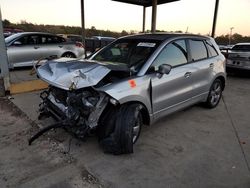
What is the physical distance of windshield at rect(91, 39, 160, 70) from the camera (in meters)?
3.91

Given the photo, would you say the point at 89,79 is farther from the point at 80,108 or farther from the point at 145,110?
the point at 145,110

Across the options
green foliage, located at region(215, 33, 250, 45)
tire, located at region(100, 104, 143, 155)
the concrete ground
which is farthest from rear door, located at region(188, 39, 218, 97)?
green foliage, located at region(215, 33, 250, 45)

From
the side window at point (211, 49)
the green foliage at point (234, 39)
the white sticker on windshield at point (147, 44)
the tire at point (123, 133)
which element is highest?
the white sticker on windshield at point (147, 44)

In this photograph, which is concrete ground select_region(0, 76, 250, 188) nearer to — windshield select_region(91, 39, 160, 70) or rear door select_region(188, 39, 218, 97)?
rear door select_region(188, 39, 218, 97)

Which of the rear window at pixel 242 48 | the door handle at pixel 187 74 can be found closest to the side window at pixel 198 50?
the door handle at pixel 187 74

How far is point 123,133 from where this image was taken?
313 centimetres

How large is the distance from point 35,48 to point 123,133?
24.2 feet

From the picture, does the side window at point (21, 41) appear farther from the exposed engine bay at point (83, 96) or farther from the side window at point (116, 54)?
the exposed engine bay at point (83, 96)

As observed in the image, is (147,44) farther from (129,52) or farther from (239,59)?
(239,59)

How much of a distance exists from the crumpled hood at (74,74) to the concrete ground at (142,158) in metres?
1.00

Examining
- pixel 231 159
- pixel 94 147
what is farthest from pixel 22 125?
pixel 231 159

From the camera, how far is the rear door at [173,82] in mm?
3758

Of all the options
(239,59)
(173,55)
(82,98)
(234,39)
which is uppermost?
(173,55)

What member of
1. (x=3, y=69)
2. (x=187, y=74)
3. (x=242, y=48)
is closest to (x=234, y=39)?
(x=242, y=48)
